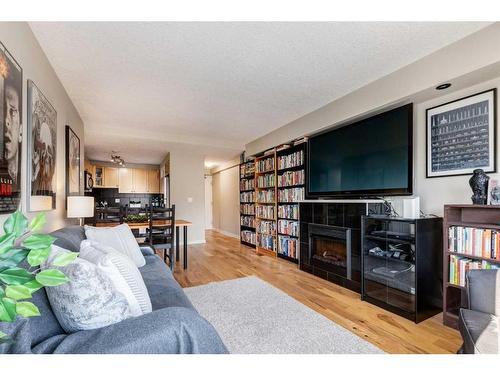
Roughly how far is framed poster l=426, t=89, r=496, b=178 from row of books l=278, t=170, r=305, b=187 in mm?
1764

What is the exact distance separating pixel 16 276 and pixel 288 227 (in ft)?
12.3

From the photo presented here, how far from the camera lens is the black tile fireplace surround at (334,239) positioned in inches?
107

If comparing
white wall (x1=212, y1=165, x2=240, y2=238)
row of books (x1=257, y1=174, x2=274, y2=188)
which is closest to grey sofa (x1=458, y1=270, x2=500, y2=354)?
row of books (x1=257, y1=174, x2=274, y2=188)

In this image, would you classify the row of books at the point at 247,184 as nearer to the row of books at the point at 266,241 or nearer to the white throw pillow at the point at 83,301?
the row of books at the point at 266,241

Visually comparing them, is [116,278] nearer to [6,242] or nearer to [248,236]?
[6,242]

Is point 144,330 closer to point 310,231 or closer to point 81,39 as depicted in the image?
point 81,39

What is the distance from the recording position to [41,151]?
1.88 m

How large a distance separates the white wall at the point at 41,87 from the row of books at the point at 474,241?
3.14m

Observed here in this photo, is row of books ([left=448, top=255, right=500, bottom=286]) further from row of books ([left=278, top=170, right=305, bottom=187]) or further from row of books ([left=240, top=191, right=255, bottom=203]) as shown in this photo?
row of books ([left=240, top=191, right=255, bottom=203])

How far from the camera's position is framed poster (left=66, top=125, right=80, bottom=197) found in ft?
9.05

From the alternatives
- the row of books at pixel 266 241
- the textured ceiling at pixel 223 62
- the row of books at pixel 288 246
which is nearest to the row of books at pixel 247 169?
the row of books at pixel 266 241

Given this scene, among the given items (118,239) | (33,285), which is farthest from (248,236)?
(33,285)
